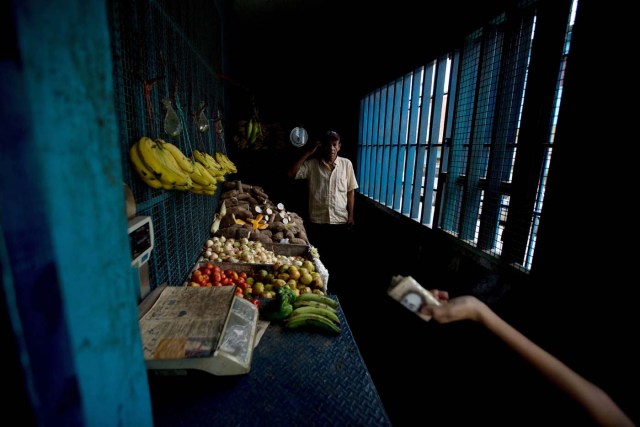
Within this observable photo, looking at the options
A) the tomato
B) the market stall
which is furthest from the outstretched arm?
the tomato

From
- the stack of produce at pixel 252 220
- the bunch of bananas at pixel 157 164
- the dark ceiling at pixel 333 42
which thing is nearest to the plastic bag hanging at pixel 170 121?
the bunch of bananas at pixel 157 164

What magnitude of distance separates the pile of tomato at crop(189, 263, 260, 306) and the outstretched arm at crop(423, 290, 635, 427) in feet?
6.45

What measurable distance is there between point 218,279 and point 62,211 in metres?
2.50

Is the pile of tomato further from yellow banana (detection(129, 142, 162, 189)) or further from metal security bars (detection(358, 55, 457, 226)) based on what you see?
metal security bars (detection(358, 55, 457, 226))

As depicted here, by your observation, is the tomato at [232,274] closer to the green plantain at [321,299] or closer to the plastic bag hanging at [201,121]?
the green plantain at [321,299]

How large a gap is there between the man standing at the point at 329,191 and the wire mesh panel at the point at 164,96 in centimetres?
217

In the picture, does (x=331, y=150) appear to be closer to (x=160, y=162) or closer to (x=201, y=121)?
(x=201, y=121)

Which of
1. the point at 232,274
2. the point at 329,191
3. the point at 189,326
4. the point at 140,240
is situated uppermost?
the point at 140,240

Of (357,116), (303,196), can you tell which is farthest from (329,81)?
(303,196)

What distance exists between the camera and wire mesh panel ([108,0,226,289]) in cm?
166

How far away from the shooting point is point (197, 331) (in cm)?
148

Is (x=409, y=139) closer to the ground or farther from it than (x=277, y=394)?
farther from it

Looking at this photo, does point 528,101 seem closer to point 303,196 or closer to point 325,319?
point 325,319

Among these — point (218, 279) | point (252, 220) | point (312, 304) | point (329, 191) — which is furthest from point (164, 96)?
point (329, 191)
